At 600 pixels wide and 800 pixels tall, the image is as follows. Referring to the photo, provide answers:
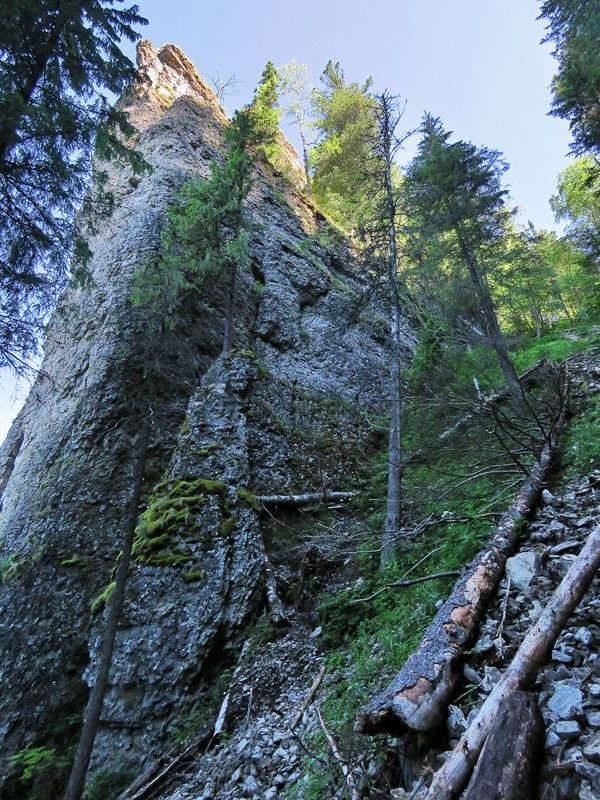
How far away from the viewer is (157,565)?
24.7 ft

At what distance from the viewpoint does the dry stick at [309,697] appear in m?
4.82

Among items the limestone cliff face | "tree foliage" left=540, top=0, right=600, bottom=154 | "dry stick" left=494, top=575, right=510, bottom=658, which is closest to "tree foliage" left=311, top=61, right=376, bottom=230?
the limestone cliff face

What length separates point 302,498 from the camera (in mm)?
10406

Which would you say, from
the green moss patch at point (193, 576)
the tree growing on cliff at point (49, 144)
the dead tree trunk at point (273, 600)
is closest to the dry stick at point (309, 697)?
the dead tree trunk at point (273, 600)

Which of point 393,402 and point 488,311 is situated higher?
point 488,311

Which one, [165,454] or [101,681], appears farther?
[165,454]

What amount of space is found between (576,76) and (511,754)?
623 inches

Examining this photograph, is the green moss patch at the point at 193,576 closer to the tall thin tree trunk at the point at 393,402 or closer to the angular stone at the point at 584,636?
the tall thin tree trunk at the point at 393,402

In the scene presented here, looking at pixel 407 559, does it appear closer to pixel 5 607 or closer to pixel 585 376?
pixel 585 376

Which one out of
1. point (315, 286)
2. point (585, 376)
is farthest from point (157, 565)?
point (315, 286)

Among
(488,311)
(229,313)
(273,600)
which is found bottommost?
(273,600)

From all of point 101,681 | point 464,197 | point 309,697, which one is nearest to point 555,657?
point 309,697

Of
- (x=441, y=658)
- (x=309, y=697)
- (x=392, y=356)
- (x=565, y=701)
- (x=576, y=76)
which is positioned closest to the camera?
(x=565, y=701)

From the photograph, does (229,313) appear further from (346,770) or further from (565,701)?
(565,701)
